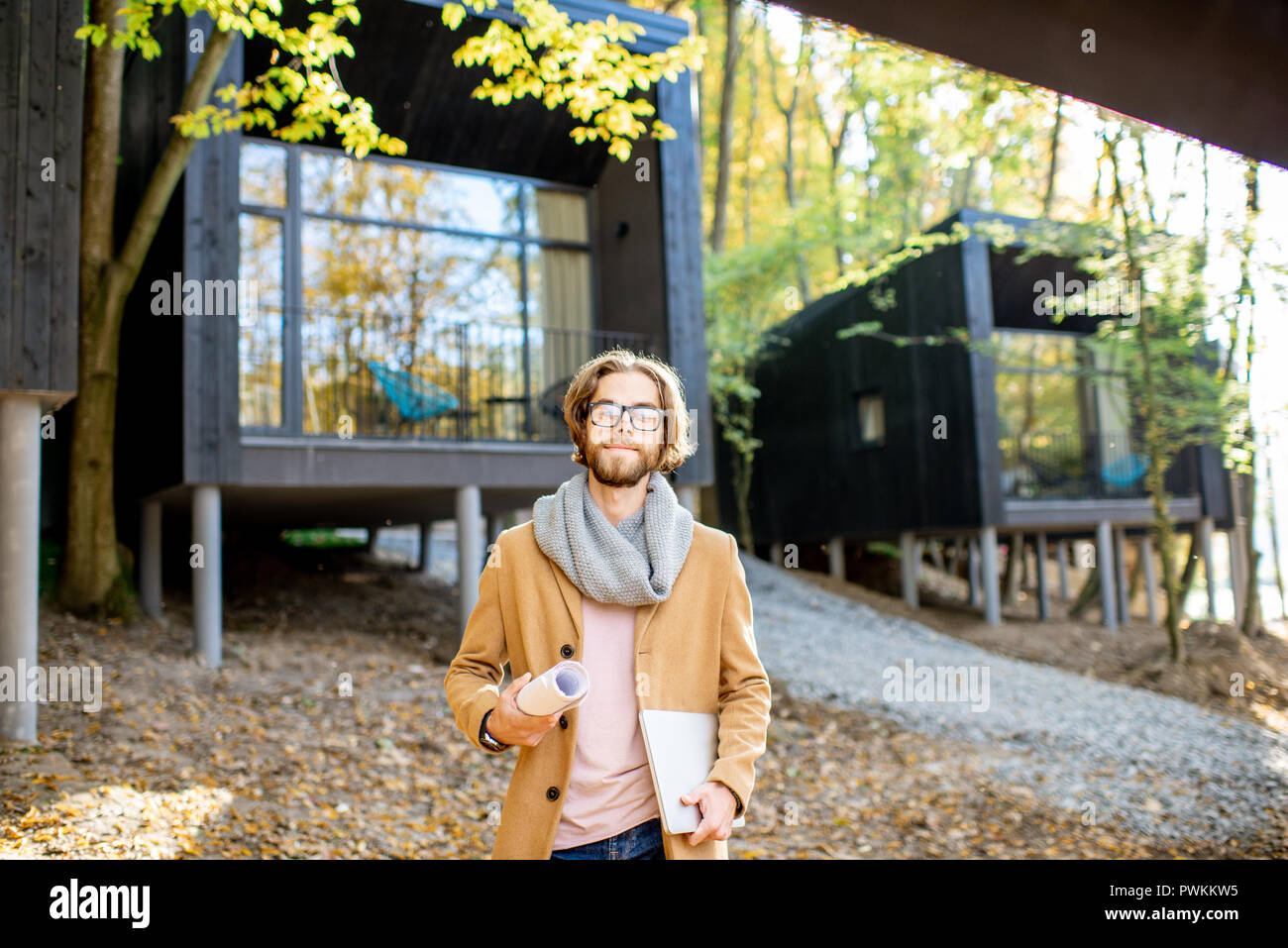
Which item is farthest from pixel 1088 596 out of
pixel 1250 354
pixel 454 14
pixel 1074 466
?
pixel 454 14

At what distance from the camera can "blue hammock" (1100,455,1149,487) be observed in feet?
52.5

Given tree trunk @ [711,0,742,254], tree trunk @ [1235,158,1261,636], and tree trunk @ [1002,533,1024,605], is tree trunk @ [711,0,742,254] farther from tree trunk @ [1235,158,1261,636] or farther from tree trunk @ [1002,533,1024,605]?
tree trunk @ [1235,158,1261,636]

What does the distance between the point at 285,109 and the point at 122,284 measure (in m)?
2.87

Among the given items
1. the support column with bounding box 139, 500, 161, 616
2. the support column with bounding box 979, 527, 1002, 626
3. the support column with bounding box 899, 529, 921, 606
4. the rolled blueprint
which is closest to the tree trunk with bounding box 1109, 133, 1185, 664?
the support column with bounding box 979, 527, 1002, 626

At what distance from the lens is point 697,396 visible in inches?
385

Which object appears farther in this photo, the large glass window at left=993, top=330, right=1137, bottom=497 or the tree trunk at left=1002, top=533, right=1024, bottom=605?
the tree trunk at left=1002, top=533, right=1024, bottom=605

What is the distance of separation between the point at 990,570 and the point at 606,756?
13.8 metres

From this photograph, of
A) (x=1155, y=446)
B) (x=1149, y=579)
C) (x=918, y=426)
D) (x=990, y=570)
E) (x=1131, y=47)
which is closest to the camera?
(x=1131, y=47)

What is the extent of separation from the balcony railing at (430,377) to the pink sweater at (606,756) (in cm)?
718

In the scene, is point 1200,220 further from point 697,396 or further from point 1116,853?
point 1116,853

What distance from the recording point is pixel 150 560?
9.62 m

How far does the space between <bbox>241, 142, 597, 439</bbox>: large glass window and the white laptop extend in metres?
7.69

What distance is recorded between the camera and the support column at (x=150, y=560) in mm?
9492

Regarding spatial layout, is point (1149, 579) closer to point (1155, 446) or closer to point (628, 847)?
point (1155, 446)
